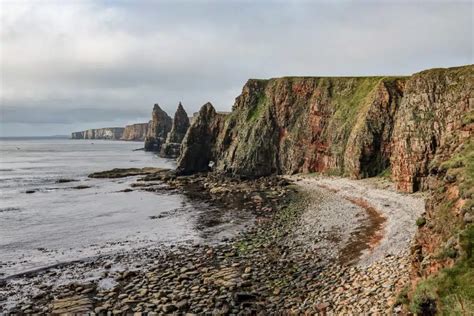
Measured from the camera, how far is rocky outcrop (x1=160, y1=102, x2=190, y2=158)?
167 m

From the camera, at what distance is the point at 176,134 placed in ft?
576

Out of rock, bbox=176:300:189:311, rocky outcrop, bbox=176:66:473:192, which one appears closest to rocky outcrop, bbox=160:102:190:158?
rocky outcrop, bbox=176:66:473:192

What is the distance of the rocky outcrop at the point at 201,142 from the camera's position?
311ft

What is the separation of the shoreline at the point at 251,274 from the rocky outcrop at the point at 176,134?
12632cm

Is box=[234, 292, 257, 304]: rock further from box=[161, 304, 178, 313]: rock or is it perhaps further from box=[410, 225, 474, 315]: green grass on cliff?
box=[410, 225, 474, 315]: green grass on cliff

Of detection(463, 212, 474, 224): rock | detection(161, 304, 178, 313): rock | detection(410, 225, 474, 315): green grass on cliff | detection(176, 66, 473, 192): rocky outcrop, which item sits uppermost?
detection(176, 66, 473, 192): rocky outcrop

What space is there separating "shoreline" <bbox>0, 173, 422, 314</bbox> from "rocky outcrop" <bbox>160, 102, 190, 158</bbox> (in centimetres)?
12632

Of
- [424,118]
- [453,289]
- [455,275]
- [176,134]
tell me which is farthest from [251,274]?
[176,134]

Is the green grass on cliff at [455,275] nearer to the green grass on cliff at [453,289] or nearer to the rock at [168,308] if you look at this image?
the green grass on cliff at [453,289]

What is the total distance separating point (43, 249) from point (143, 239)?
9844 mm

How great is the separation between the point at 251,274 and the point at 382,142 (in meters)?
47.3

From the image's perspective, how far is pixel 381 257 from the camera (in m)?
26.7

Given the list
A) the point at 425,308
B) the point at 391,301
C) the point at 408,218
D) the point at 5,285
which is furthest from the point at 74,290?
the point at 408,218

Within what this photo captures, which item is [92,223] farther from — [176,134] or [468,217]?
[176,134]
